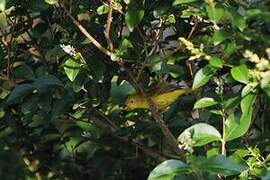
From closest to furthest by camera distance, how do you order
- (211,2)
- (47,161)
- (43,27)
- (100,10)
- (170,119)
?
(211,2)
(100,10)
(170,119)
(43,27)
(47,161)

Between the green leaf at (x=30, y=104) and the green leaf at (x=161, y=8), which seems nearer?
the green leaf at (x=161, y=8)

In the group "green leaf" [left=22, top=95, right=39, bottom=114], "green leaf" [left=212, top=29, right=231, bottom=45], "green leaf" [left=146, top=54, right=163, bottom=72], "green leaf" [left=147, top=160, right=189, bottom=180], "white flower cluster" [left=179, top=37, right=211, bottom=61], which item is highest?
"green leaf" [left=212, top=29, right=231, bottom=45]

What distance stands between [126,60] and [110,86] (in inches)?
12.4

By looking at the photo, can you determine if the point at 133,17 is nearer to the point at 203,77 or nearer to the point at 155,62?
the point at 155,62

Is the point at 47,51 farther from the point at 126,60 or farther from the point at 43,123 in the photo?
the point at 126,60

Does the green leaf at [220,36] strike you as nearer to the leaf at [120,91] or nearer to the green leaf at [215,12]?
the green leaf at [215,12]

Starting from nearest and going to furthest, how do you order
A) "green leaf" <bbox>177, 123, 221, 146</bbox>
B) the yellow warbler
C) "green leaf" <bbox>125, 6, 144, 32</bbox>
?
"green leaf" <bbox>177, 123, 221, 146</bbox>, "green leaf" <bbox>125, 6, 144, 32</bbox>, the yellow warbler

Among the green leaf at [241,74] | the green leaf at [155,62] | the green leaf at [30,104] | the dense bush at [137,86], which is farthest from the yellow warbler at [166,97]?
the green leaf at [241,74]

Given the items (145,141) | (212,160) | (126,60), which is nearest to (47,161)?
(145,141)

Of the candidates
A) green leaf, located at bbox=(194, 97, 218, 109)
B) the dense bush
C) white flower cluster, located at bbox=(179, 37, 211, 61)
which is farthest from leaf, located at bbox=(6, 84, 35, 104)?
white flower cluster, located at bbox=(179, 37, 211, 61)

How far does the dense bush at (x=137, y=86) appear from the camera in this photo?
1.45 meters

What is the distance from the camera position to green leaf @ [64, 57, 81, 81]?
182 cm

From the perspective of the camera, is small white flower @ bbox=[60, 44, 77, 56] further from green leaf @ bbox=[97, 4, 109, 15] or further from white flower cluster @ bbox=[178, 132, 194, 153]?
white flower cluster @ bbox=[178, 132, 194, 153]

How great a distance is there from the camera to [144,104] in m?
2.08
